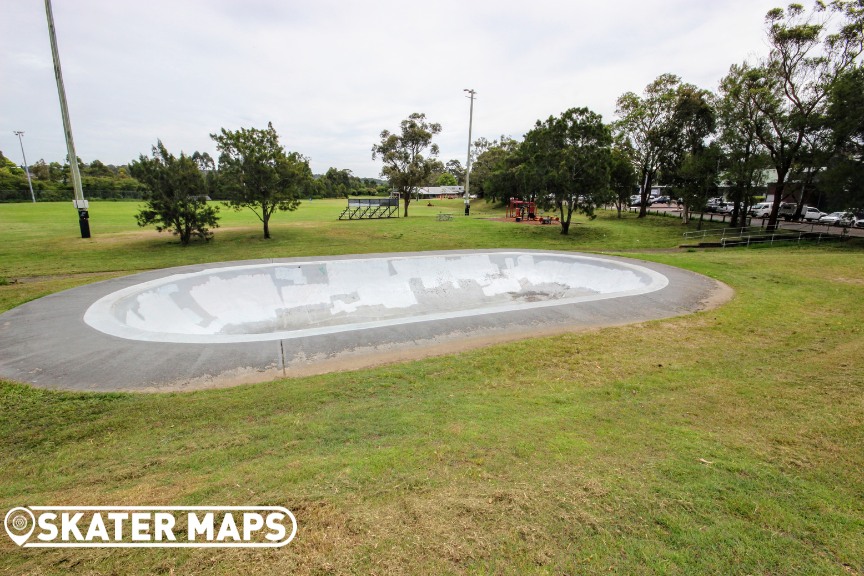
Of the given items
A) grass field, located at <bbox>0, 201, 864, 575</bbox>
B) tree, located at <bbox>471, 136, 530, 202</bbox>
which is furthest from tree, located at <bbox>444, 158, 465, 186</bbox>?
grass field, located at <bbox>0, 201, 864, 575</bbox>

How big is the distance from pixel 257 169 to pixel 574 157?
20.4 metres

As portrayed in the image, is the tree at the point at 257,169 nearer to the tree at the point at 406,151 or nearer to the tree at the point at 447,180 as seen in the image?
the tree at the point at 406,151

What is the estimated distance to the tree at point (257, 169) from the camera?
22.9 metres

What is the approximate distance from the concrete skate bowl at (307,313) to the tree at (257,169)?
9616 mm

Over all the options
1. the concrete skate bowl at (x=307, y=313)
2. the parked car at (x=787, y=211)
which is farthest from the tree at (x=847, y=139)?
the concrete skate bowl at (x=307, y=313)

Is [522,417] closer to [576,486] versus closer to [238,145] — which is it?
[576,486]

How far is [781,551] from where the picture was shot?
267cm

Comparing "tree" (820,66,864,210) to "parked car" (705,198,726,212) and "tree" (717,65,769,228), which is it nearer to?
"tree" (717,65,769,228)

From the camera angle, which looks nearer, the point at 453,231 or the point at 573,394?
the point at 573,394

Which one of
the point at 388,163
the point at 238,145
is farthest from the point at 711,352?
the point at 388,163

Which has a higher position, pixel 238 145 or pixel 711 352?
pixel 238 145

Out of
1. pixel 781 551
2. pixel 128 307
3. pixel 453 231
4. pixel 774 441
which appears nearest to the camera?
pixel 781 551

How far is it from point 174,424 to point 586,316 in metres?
8.69

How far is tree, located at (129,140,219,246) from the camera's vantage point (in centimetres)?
2059
